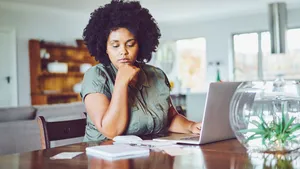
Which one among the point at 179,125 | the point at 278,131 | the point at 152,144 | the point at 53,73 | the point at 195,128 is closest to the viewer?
the point at 278,131

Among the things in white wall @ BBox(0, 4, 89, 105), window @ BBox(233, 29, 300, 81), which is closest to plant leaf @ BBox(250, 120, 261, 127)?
white wall @ BBox(0, 4, 89, 105)

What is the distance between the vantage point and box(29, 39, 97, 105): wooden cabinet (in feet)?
24.6

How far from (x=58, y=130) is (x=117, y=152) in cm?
59

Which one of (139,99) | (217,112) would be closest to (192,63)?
(139,99)

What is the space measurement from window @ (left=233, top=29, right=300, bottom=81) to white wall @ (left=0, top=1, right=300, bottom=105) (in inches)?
8.1

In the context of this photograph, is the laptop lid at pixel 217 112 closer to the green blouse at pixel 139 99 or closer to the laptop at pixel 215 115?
the laptop at pixel 215 115

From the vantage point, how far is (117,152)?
1222 millimetres

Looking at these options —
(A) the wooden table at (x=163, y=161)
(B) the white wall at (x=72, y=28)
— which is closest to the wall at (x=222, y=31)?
(B) the white wall at (x=72, y=28)

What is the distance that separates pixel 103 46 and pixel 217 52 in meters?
7.58

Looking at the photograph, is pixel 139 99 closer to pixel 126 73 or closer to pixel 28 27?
pixel 126 73

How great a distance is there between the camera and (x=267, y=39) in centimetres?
890

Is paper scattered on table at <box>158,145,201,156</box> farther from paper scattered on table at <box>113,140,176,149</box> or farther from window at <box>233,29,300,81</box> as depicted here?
window at <box>233,29,300,81</box>

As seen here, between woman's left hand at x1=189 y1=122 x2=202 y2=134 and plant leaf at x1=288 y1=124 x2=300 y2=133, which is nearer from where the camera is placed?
plant leaf at x1=288 y1=124 x2=300 y2=133

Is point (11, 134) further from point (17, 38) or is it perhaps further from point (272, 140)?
point (17, 38)
